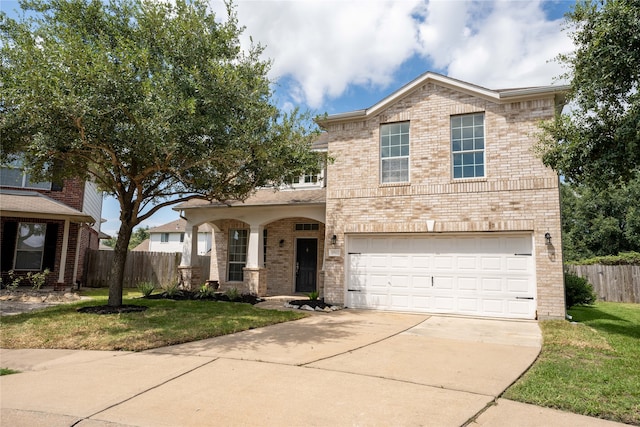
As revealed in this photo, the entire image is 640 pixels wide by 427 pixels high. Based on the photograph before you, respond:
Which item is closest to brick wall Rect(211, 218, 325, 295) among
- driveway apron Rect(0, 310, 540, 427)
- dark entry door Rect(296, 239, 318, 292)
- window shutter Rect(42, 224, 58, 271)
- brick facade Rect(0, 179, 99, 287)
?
dark entry door Rect(296, 239, 318, 292)

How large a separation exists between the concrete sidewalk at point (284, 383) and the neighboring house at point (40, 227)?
32.4ft

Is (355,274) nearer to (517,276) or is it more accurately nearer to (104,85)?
(517,276)

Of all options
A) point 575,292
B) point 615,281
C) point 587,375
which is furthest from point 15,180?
point 615,281

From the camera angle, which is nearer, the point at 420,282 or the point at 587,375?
the point at 587,375

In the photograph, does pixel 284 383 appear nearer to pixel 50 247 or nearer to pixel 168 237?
pixel 50 247

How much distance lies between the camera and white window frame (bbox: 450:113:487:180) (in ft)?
36.5

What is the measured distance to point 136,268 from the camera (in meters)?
19.5

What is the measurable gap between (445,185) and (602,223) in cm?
2469

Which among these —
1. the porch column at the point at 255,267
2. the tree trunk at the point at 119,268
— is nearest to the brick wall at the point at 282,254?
the porch column at the point at 255,267

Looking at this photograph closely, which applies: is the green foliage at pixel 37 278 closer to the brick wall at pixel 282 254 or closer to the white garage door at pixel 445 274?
the brick wall at pixel 282 254

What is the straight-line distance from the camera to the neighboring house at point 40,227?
1485 centimetres

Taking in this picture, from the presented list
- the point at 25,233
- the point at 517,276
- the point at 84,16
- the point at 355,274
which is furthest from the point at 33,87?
the point at 517,276

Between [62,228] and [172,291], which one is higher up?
[62,228]

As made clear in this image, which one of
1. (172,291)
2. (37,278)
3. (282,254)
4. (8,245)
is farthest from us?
(282,254)
